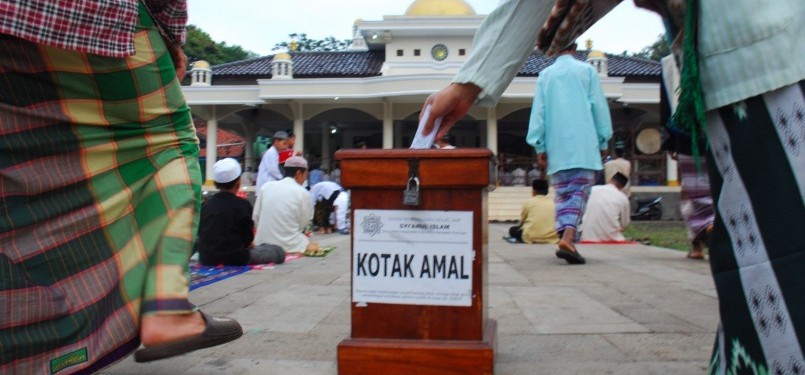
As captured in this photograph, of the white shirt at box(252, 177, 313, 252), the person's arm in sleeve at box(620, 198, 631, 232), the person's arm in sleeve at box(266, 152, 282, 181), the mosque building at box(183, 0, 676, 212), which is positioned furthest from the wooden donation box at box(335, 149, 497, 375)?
the mosque building at box(183, 0, 676, 212)

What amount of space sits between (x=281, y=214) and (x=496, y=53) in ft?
14.8

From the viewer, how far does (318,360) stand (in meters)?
1.97

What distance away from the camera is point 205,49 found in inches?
1633

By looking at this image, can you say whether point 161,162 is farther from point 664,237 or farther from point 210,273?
point 664,237

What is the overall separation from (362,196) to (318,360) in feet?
1.88

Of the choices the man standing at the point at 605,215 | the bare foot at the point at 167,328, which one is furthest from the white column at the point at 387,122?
the bare foot at the point at 167,328

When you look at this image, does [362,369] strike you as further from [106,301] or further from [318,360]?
[106,301]

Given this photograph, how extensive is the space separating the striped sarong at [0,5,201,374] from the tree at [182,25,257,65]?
1552 inches

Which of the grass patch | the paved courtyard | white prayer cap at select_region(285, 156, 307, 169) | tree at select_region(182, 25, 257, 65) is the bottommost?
the grass patch

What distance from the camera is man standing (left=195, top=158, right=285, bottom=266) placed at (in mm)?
4676

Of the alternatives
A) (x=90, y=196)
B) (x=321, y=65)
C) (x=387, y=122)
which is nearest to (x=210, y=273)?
(x=90, y=196)

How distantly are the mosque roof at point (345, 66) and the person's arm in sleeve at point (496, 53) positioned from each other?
20576 millimetres

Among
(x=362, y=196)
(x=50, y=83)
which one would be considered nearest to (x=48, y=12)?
(x=50, y=83)

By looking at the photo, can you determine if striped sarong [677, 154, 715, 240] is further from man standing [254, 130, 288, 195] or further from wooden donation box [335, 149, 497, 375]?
man standing [254, 130, 288, 195]
